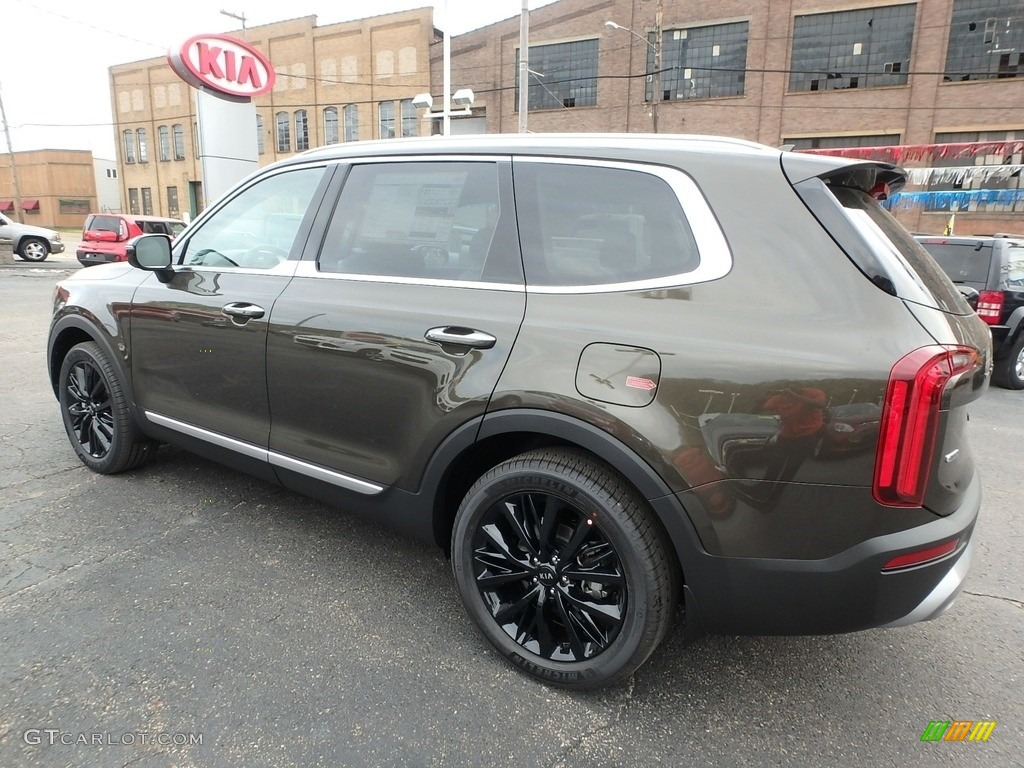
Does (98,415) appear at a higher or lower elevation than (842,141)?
lower

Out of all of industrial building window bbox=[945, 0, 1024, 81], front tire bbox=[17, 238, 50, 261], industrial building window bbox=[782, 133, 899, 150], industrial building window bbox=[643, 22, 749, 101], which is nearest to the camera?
front tire bbox=[17, 238, 50, 261]

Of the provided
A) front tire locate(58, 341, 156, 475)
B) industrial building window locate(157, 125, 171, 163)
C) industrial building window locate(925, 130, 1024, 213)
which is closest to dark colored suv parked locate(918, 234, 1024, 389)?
front tire locate(58, 341, 156, 475)

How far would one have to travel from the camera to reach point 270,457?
3.00m

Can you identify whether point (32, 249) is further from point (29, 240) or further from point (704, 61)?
point (704, 61)

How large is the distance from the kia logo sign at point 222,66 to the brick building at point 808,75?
1937cm

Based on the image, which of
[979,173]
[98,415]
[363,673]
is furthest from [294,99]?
[363,673]

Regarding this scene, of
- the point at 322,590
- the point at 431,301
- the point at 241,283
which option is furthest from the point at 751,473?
the point at 241,283

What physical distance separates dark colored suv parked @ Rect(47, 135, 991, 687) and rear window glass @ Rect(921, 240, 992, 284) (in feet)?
22.1

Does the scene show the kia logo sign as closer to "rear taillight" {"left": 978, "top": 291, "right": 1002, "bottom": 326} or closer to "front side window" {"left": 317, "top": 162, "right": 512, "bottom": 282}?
"front side window" {"left": 317, "top": 162, "right": 512, "bottom": 282}

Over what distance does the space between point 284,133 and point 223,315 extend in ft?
142

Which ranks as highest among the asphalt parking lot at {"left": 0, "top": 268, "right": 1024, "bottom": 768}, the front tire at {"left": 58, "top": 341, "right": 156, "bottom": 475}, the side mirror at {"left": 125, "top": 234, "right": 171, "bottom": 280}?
the side mirror at {"left": 125, "top": 234, "right": 171, "bottom": 280}

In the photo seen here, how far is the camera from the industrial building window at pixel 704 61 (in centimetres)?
2870

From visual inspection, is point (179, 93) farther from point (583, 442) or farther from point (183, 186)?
point (583, 442)

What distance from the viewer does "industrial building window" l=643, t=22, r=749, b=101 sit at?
28.7 m
